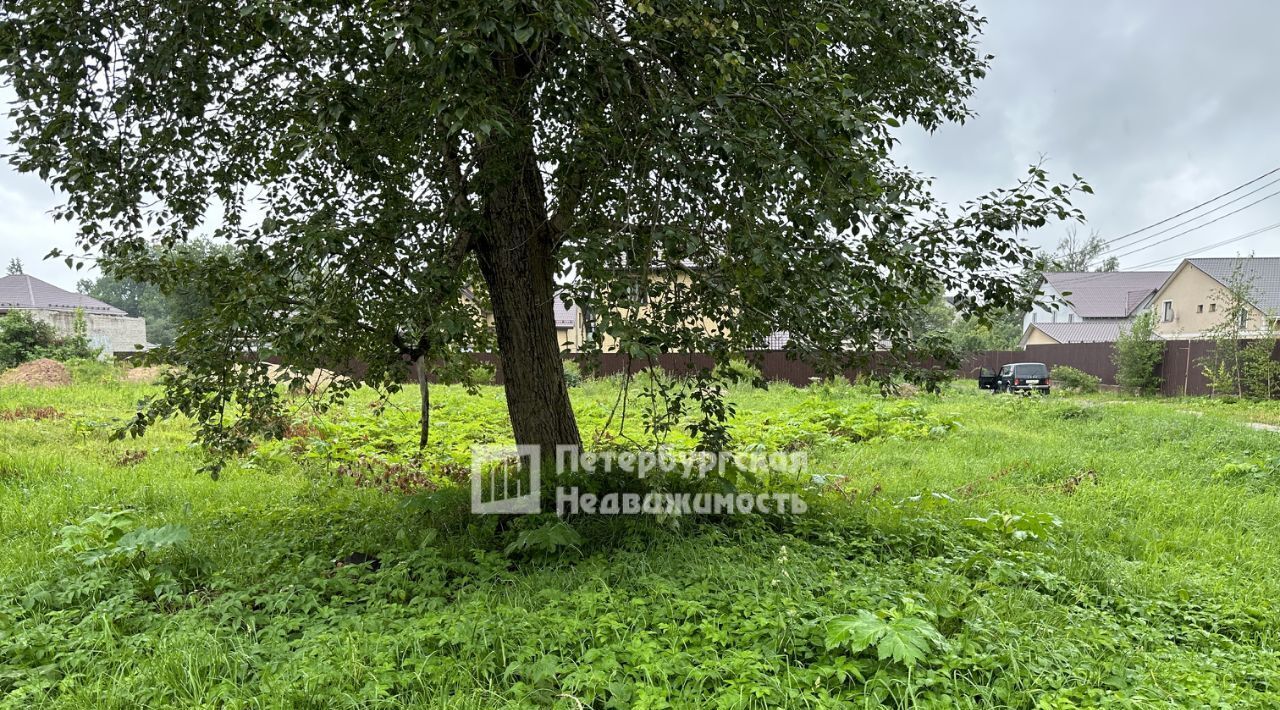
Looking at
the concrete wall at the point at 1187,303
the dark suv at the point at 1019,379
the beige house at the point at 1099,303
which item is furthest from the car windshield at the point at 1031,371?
the beige house at the point at 1099,303

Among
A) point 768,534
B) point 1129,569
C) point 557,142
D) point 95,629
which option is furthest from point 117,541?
point 1129,569

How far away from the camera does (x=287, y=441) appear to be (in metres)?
8.06

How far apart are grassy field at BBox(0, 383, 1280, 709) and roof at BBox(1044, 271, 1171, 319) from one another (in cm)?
3580

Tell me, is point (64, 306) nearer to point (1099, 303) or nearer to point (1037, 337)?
point (1037, 337)

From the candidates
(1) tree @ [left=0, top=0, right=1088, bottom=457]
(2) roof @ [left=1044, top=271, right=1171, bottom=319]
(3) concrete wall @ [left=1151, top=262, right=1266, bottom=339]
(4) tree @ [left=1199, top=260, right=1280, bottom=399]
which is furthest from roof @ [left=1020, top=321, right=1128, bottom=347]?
(1) tree @ [left=0, top=0, right=1088, bottom=457]

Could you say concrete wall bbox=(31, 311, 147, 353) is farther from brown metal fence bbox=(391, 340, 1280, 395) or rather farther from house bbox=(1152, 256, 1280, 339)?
house bbox=(1152, 256, 1280, 339)

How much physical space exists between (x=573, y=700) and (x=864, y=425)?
8301 millimetres

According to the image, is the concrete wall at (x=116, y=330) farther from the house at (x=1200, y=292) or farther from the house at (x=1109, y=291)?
the house at (x=1200, y=292)

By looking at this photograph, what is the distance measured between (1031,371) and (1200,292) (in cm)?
1562

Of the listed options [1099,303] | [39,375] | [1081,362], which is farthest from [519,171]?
[1099,303]

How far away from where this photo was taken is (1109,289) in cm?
3853

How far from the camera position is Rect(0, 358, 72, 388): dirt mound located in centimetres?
1302

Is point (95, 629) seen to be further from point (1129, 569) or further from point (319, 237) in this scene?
point (1129, 569)

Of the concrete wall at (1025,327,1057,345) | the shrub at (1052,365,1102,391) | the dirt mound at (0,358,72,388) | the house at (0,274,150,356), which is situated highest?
the house at (0,274,150,356)
